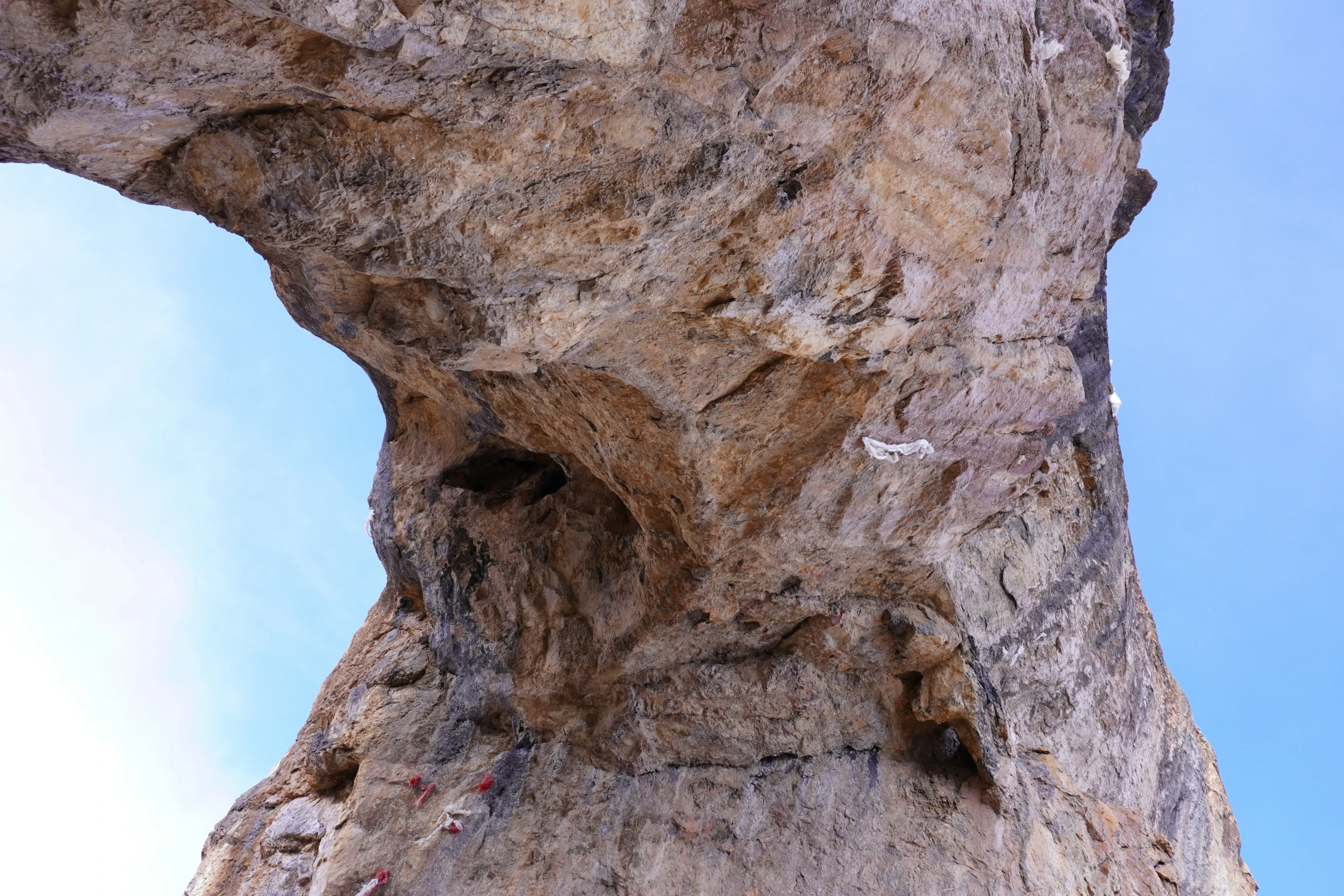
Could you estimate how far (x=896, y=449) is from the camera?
343 cm

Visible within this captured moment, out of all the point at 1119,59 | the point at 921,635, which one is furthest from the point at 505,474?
the point at 1119,59

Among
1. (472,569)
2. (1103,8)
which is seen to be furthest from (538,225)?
(472,569)

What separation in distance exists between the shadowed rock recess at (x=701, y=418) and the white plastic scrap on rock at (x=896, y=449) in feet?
0.06

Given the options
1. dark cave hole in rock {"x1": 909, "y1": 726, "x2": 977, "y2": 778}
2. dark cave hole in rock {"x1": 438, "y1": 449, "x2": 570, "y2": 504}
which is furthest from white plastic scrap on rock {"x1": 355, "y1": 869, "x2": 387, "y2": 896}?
dark cave hole in rock {"x1": 909, "y1": 726, "x2": 977, "y2": 778}

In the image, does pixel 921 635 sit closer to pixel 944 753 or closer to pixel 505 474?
pixel 944 753

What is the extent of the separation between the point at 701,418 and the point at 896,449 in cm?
75

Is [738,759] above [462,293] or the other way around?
the other way around

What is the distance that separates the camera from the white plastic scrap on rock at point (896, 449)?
11.1 ft

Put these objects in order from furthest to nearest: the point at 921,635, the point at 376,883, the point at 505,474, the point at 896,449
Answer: the point at 505,474
the point at 376,883
the point at 921,635
the point at 896,449

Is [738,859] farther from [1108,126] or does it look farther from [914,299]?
[1108,126]

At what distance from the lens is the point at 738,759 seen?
14.1 feet

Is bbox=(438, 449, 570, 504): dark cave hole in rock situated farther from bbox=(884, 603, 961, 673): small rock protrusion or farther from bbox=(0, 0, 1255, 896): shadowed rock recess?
bbox=(884, 603, 961, 673): small rock protrusion

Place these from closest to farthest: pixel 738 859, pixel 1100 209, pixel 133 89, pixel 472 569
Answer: pixel 133 89, pixel 1100 209, pixel 738 859, pixel 472 569

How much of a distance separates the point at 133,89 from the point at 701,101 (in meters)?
1.31
